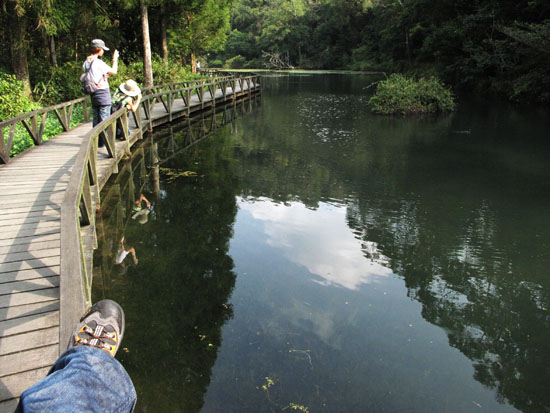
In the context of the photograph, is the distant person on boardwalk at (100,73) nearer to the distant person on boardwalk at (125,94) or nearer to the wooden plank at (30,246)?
the distant person on boardwalk at (125,94)

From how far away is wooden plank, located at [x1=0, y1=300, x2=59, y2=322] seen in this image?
3211 millimetres

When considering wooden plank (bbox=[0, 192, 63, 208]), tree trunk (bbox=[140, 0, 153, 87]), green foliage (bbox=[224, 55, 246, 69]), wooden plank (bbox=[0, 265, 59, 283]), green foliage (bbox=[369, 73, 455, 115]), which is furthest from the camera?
green foliage (bbox=[224, 55, 246, 69])

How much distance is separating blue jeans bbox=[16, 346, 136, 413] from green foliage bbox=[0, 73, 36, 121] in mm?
11714

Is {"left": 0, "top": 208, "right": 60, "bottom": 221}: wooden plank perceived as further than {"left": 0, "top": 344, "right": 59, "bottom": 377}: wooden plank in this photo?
Yes

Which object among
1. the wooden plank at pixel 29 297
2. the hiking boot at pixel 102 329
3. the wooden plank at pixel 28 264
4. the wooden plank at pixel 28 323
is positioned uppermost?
the hiking boot at pixel 102 329

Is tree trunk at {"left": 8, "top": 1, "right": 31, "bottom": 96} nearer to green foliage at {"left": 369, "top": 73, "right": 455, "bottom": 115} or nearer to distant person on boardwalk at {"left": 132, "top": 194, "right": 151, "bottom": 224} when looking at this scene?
distant person on boardwalk at {"left": 132, "top": 194, "right": 151, "bottom": 224}

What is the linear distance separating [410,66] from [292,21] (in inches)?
1795

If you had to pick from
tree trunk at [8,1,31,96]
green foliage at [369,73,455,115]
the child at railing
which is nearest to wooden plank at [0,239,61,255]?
the child at railing

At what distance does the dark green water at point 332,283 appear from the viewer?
3705 mm

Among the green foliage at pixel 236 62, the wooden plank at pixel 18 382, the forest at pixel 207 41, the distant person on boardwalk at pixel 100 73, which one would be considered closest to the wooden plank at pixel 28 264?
the wooden plank at pixel 18 382

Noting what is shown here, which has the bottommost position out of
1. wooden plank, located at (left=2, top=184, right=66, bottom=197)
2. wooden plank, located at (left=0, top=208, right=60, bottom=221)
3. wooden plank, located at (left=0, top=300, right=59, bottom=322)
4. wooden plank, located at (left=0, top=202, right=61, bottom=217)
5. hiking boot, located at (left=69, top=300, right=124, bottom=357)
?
wooden plank, located at (left=0, top=300, right=59, bottom=322)

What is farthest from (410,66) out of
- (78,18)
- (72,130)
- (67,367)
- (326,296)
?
(67,367)

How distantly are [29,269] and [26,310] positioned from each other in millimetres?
665

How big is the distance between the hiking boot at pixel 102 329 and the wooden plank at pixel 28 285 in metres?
1.30
